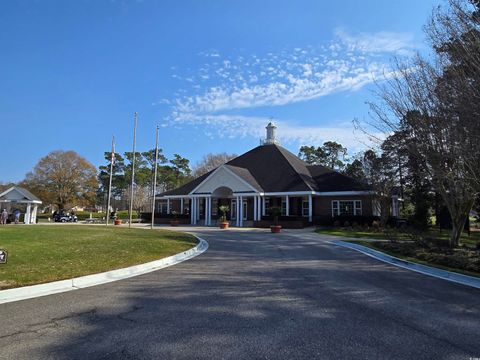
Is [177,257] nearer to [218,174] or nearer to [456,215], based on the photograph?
[456,215]

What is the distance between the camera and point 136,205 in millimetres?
76125

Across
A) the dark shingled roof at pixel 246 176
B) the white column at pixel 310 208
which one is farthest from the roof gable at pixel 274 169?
the white column at pixel 310 208

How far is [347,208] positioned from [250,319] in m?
31.9

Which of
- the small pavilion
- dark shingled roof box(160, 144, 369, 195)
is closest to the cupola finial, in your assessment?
dark shingled roof box(160, 144, 369, 195)

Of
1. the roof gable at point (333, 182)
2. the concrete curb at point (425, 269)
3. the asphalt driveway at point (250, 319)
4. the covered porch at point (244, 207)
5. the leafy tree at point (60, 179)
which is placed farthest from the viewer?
the leafy tree at point (60, 179)

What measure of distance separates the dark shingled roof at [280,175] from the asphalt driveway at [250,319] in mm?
26110

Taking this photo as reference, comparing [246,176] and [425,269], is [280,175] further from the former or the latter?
[425,269]

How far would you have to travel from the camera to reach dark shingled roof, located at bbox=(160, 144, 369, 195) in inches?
1470

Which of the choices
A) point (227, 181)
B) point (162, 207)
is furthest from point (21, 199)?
point (227, 181)

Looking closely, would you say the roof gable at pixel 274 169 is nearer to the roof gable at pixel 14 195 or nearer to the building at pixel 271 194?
the building at pixel 271 194

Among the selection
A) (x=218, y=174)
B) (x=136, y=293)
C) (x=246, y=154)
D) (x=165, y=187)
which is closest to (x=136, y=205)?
(x=165, y=187)

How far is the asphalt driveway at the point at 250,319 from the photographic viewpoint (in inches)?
182

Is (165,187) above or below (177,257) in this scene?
above

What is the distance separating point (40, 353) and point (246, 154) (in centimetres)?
4384
